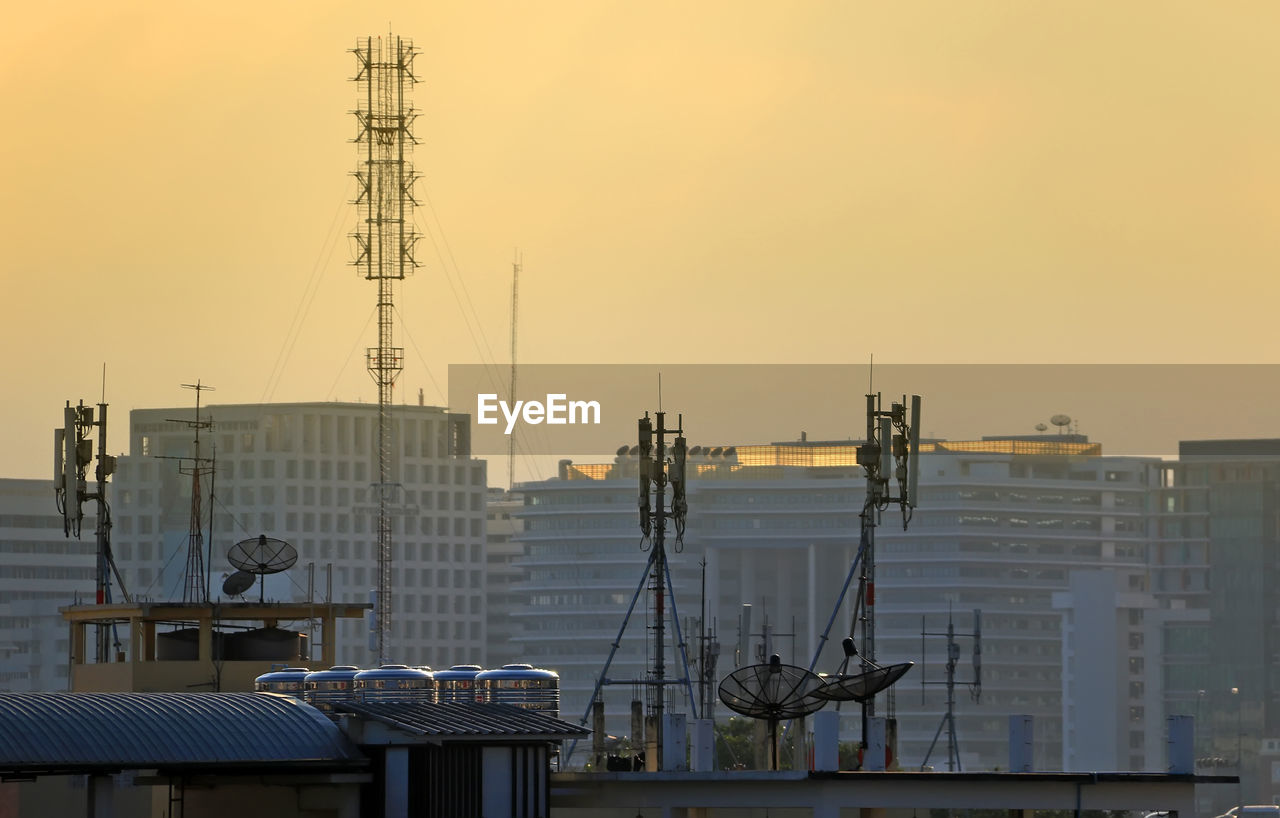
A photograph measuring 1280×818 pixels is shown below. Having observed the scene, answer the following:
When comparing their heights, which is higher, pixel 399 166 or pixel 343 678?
pixel 399 166

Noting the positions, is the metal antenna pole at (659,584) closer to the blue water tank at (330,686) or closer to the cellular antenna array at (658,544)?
the cellular antenna array at (658,544)

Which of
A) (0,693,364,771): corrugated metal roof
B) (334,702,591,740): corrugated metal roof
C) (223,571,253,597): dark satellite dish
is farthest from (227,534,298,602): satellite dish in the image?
(0,693,364,771): corrugated metal roof

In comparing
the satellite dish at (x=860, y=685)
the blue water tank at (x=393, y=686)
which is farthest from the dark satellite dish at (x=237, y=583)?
the satellite dish at (x=860, y=685)

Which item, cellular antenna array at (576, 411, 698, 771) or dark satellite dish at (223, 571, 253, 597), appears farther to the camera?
dark satellite dish at (223, 571, 253, 597)

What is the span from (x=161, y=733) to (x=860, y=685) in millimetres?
16300

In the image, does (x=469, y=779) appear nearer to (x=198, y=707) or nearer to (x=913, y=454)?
(x=198, y=707)

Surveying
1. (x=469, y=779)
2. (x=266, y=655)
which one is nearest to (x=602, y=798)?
(x=469, y=779)

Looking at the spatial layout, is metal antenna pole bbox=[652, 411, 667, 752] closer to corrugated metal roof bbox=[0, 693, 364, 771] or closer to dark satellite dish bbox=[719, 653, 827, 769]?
dark satellite dish bbox=[719, 653, 827, 769]

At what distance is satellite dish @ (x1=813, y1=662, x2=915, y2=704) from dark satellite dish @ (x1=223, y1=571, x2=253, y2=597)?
998 inches

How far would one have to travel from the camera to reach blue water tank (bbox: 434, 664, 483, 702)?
68875 mm

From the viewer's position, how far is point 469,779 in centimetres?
6291

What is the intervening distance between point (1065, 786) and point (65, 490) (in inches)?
1383

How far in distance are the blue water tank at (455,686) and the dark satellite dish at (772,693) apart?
6.34 m

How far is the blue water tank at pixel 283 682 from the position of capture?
227ft
